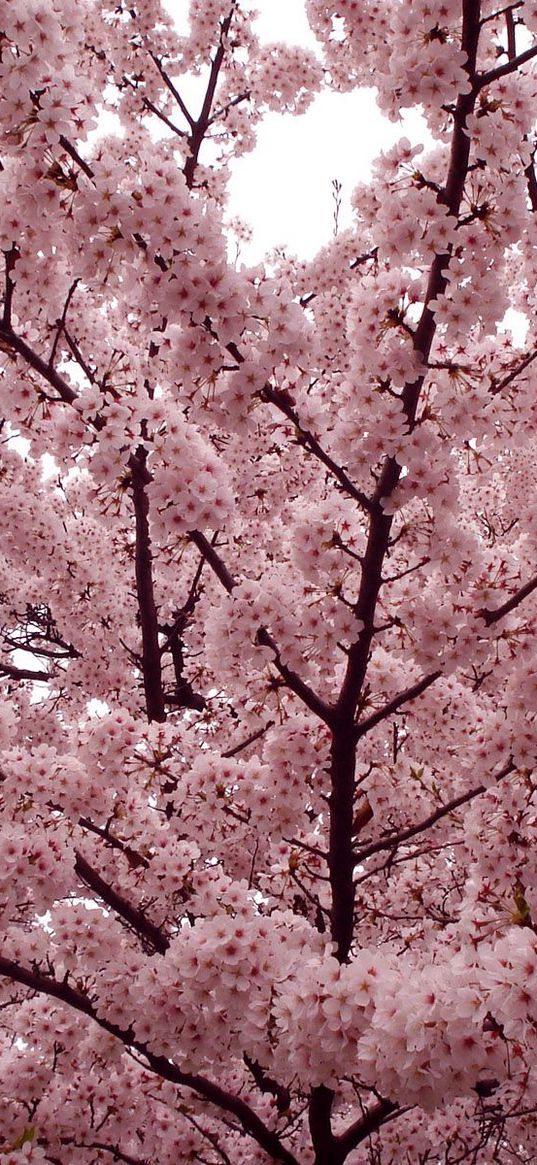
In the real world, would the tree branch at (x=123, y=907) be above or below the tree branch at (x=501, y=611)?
below

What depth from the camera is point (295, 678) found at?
4.19 metres

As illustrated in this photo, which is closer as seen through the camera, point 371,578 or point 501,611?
point 371,578

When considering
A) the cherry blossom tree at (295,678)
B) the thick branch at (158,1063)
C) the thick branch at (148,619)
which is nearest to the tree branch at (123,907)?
the cherry blossom tree at (295,678)

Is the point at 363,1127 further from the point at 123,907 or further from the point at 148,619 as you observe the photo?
the point at 148,619

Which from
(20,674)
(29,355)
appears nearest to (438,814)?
(29,355)

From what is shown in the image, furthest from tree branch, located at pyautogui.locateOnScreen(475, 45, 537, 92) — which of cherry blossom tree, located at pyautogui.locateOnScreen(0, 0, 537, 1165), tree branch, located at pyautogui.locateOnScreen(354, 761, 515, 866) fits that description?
tree branch, located at pyautogui.locateOnScreen(354, 761, 515, 866)

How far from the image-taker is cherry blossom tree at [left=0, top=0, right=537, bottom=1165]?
128 inches

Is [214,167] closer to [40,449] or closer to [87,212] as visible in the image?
[40,449]

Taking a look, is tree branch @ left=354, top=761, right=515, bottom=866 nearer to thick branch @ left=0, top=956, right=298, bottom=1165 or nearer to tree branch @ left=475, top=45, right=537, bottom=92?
thick branch @ left=0, top=956, right=298, bottom=1165

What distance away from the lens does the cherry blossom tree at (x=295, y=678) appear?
3.26m

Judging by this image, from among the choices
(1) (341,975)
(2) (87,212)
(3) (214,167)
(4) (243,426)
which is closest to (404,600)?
(4) (243,426)

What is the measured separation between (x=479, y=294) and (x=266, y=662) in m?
1.86

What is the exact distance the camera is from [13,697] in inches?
368

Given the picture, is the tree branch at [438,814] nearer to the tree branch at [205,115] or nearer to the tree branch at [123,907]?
the tree branch at [123,907]
